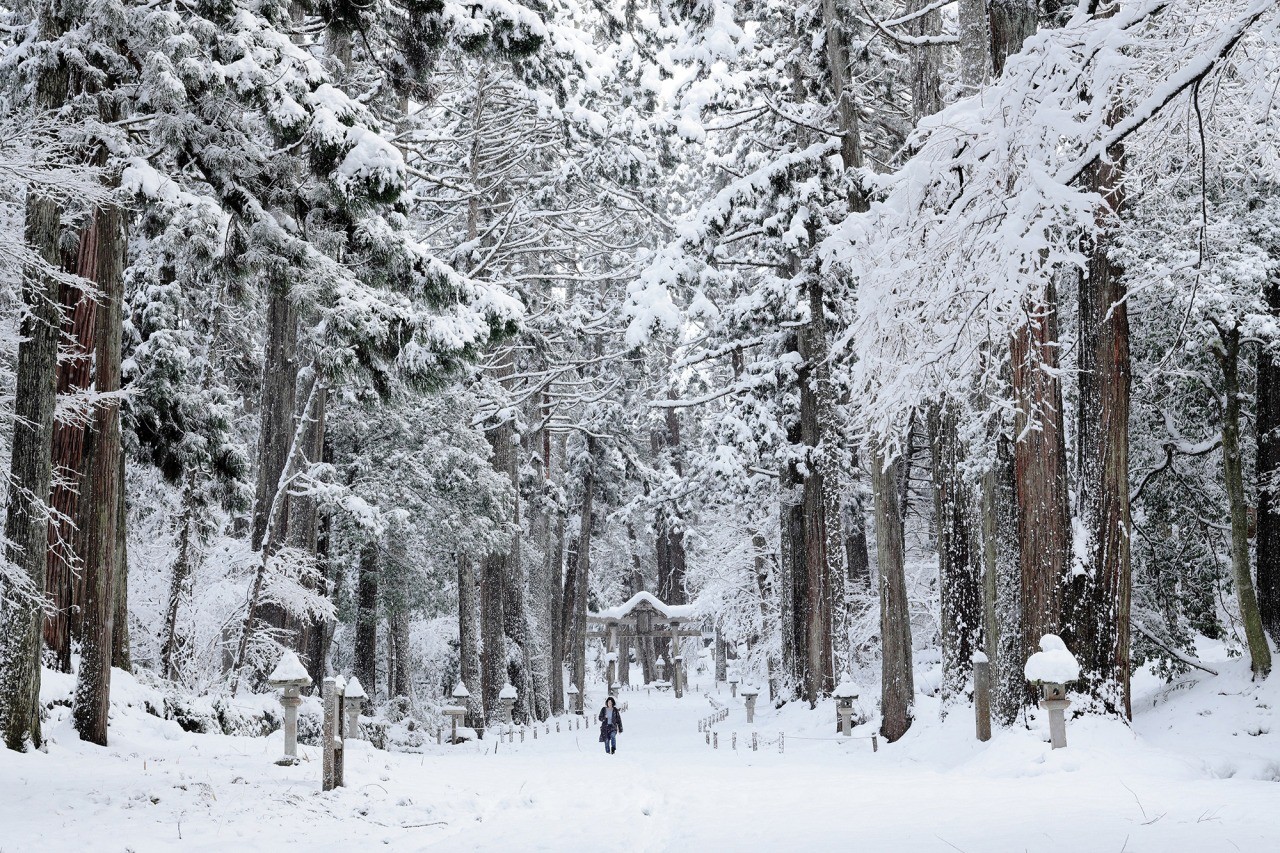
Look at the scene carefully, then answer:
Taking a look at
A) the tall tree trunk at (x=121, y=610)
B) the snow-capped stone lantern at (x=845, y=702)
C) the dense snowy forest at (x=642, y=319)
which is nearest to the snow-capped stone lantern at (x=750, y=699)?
the dense snowy forest at (x=642, y=319)

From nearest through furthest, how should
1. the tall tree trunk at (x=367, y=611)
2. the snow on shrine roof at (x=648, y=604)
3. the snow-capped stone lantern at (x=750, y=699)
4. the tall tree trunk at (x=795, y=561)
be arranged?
the tall tree trunk at (x=795, y=561), the tall tree trunk at (x=367, y=611), the snow-capped stone lantern at (x=750, y=699), the snow on shrine roof at (x=648, y=604)

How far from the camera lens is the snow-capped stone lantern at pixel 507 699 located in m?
22.0

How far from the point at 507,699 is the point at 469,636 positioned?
2.12m

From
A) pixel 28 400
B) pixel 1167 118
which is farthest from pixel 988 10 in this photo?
pixel 28 400

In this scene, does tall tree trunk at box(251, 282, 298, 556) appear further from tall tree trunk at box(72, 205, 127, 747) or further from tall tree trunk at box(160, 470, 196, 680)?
tall tree trunk at box(72, 205, 127, 747)

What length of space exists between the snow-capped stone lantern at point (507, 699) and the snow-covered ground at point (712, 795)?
8169 mm

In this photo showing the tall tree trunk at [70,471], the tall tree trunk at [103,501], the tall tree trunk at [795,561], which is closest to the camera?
the tall tree trunk at [103,501]

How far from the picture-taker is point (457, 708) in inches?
801

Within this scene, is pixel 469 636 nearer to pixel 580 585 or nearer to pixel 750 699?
pixel 750 699

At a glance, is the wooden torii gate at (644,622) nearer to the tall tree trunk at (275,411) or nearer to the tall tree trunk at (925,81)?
the tall tree trunk at (275,411)

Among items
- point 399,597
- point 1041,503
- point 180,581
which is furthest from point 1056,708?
point 399,597

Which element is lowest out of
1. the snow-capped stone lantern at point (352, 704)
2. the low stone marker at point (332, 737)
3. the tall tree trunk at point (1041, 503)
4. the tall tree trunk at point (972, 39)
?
the snow-capped stone lantern at point (352, 704)

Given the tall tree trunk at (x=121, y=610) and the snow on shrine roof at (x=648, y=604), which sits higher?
the tall tree trunk at (x=121, y=610)

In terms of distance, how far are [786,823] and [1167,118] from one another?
568cm
